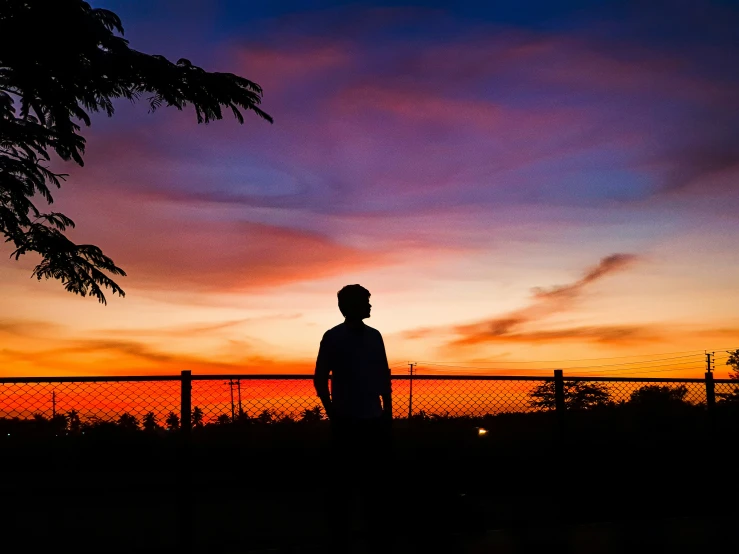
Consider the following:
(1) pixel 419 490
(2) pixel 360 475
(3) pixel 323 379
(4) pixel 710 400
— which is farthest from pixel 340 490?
(4) pixel 710 400

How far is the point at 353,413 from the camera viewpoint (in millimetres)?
5172

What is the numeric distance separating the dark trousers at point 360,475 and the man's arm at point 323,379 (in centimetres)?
10

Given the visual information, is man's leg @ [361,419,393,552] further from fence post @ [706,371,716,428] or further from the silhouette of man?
fence post @ [706,371,716,428]

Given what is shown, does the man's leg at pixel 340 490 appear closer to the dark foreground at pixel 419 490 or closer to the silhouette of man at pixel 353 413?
the silhouette of man at pixel 353 413

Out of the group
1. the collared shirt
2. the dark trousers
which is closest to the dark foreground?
the dark trousers

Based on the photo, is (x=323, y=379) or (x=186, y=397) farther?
(x=186, y=397)

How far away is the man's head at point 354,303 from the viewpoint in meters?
5.27

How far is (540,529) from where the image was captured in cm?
715

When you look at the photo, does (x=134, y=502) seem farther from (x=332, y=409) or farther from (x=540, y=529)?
(x=332, y=409)

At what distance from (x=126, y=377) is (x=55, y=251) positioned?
11649 millimetres

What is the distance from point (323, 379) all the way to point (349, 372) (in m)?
0.18

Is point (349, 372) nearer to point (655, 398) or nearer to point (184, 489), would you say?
point (184, 489)

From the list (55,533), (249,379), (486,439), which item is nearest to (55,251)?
(55,533)

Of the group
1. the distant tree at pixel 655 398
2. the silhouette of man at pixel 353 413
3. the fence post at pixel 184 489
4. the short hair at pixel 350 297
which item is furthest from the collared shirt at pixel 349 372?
the distant tree at pixel 655 398
